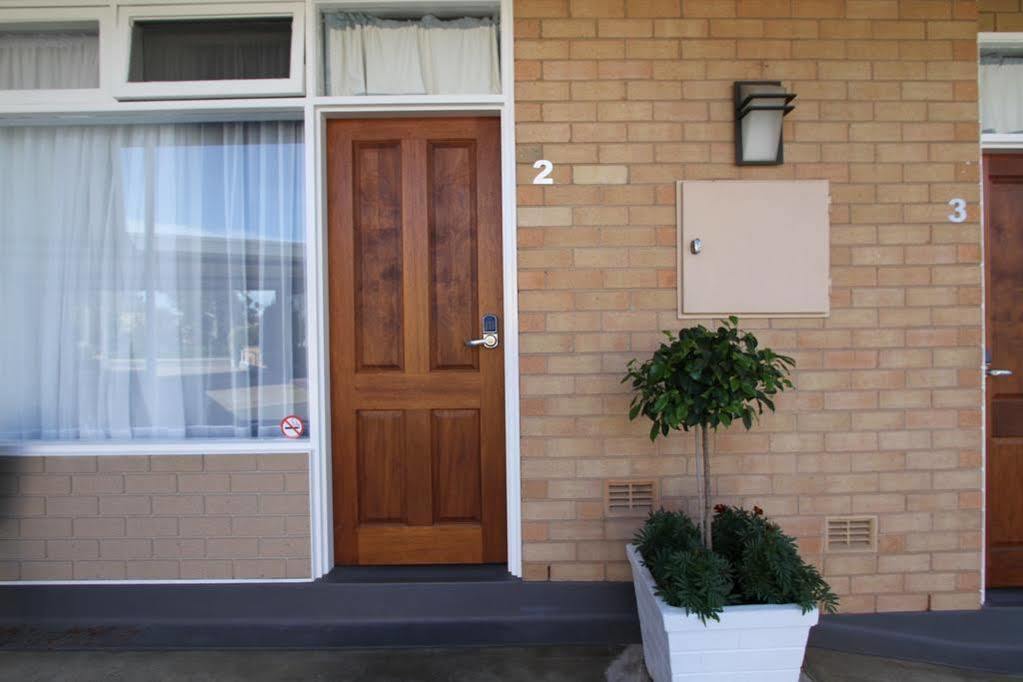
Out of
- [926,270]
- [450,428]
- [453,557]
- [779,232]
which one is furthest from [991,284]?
[453,557]

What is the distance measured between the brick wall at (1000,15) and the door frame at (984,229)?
42 millimetres

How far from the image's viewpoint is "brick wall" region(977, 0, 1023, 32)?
3057 millimetres

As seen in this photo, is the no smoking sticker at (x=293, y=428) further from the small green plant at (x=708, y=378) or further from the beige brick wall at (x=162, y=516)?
the small green plant at (x=708, y=378)

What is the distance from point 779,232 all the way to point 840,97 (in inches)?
28.4

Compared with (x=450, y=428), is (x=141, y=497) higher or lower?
lower

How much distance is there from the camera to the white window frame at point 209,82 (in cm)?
296

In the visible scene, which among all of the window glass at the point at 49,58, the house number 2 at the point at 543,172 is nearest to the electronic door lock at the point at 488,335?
the house number 2 at the point at 543,172

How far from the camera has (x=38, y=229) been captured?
10.3ft

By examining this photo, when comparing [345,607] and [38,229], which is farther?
[38,229]

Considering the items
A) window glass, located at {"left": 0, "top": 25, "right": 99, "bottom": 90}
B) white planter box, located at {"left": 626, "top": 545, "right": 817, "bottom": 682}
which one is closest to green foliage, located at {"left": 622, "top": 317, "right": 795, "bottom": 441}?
white planter box, located at {"left": 626, "top": 545, "right": 817, "bottom": 682}

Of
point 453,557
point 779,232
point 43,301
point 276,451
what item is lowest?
point 453,557

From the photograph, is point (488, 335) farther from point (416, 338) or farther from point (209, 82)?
point (209, 82)

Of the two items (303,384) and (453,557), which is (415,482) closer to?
(453,557)

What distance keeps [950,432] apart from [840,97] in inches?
66.0
